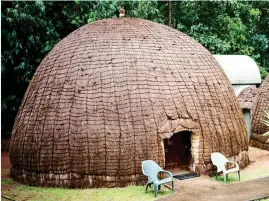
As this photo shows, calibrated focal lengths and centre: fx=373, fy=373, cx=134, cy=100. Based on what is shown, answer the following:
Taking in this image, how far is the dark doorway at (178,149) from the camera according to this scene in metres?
12.2

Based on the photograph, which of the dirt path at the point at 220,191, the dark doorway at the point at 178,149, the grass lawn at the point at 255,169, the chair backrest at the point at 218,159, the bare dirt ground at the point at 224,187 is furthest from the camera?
the dark doorway at the point at 178,149

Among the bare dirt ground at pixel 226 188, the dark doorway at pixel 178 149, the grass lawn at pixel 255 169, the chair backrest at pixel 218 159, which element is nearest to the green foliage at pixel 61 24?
the dark doorway at pixel 178 149

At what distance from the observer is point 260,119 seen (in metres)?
15.9

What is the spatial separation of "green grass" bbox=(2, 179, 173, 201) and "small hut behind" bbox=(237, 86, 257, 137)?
7.80m

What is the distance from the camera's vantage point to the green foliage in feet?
61.3

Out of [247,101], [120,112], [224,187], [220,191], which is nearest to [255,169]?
[224,187]

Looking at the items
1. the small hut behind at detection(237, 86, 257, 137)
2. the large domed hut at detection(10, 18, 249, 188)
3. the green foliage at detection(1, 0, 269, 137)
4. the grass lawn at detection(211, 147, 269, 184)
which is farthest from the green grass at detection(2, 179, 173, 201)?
the green foliage at detection(1, 0, 269, 137)

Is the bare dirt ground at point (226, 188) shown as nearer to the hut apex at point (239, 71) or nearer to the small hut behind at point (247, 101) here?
the small hut behind at point (247, 101)

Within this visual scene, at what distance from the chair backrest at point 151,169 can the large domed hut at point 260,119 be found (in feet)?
24.1

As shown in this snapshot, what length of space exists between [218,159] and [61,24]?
1270 centimetres

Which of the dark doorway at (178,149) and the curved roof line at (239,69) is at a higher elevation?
the curved roof line at (239,69)

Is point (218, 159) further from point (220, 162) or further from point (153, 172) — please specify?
point (153, 172)

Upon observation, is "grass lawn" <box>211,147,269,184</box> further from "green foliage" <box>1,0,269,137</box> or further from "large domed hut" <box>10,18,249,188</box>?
"green foliage" <box>1,0,269,137</box>

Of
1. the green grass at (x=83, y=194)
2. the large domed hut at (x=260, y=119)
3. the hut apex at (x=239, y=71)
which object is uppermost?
the hut apex at (x=239, y=71)
